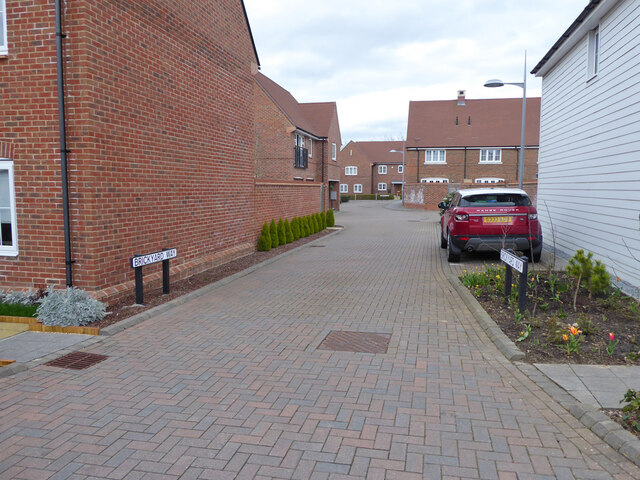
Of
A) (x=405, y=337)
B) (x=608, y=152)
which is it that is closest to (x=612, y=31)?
(x=608, y=152)

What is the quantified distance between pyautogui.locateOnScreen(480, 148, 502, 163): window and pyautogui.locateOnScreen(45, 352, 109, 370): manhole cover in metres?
42.5

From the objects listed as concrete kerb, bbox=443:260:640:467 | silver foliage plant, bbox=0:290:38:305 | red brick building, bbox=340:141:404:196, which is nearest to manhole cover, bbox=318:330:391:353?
concrete kerb, bbox=443:260:640:467

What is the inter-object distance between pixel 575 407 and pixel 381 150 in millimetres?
76868

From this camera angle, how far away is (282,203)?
16.8 m

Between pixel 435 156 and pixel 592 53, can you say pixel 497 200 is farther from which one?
pixel 435 156

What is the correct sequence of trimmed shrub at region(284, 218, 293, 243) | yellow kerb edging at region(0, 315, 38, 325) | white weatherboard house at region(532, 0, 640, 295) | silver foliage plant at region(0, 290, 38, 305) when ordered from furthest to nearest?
1. trimmed shrub at region(284, 218, 293, 243)
2. white weatherboard house at region(532, 0, 640, 295)
3. silver foliage plant at region(0, 290, 38, 305)
4. yellow kerb edging at region(0, 315, 38, 325)

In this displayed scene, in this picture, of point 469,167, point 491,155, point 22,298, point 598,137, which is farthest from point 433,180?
point 22,298

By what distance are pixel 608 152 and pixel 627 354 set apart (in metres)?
5.21

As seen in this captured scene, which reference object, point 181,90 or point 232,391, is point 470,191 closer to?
point 181,90

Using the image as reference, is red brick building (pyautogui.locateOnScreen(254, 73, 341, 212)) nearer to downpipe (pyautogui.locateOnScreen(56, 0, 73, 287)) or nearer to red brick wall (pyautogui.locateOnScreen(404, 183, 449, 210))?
red brick wall (pyautogui.locateOnScreen(404, 183, 449, 210))

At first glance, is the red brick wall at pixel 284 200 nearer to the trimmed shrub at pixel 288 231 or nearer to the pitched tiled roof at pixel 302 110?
the trimmed shrub at pixel 288 231

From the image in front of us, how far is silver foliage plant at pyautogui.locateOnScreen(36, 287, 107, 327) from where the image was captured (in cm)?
A: 658

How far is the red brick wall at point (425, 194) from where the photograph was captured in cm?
4028

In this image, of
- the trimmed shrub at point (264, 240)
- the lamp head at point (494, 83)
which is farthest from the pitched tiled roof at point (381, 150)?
the trimmed shrub at point (264, 240)
